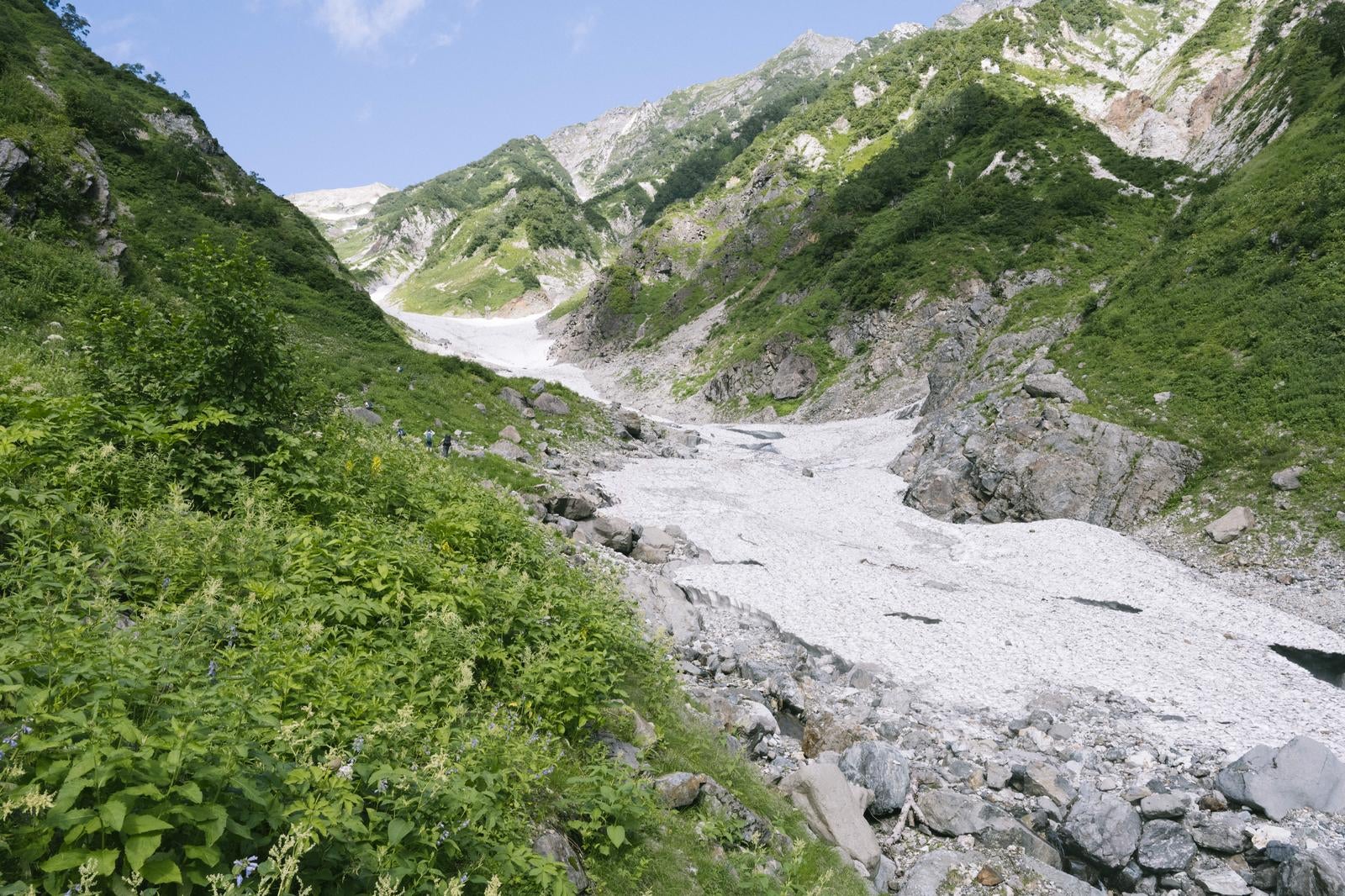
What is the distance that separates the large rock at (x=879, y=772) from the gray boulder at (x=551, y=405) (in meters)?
28.6

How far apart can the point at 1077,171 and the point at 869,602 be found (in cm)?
7565

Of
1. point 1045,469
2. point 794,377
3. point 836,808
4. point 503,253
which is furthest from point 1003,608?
point 503,253

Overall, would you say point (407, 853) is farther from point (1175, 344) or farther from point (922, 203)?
point (922, 203)

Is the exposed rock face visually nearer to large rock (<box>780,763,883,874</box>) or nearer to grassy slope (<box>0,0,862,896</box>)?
large rock (<box>780,763,883,874</box>)

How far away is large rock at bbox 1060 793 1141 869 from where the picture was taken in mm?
9344

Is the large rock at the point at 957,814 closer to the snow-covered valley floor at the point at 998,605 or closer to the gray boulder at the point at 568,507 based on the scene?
the snow-covered valley floor at the point at 998,605

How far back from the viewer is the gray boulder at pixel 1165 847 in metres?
9.16

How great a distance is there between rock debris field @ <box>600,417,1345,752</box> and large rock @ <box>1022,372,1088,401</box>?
809cm

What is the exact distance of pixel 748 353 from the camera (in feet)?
238

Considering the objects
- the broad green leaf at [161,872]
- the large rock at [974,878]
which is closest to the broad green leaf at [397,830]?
the broad green leaf at [161,872]

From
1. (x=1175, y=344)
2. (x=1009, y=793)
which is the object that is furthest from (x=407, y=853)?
(x=1175, y=344)

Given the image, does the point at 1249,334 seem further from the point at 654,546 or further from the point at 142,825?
the point at 142,825

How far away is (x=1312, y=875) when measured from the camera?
27.7 ft

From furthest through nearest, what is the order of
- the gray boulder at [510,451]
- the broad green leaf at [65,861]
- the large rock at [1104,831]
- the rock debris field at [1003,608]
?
the gray boulder at [510,451]
the rock debris field at [1003,608]
the large rock at [1104,831]
the broad green leaf at [65,861]
